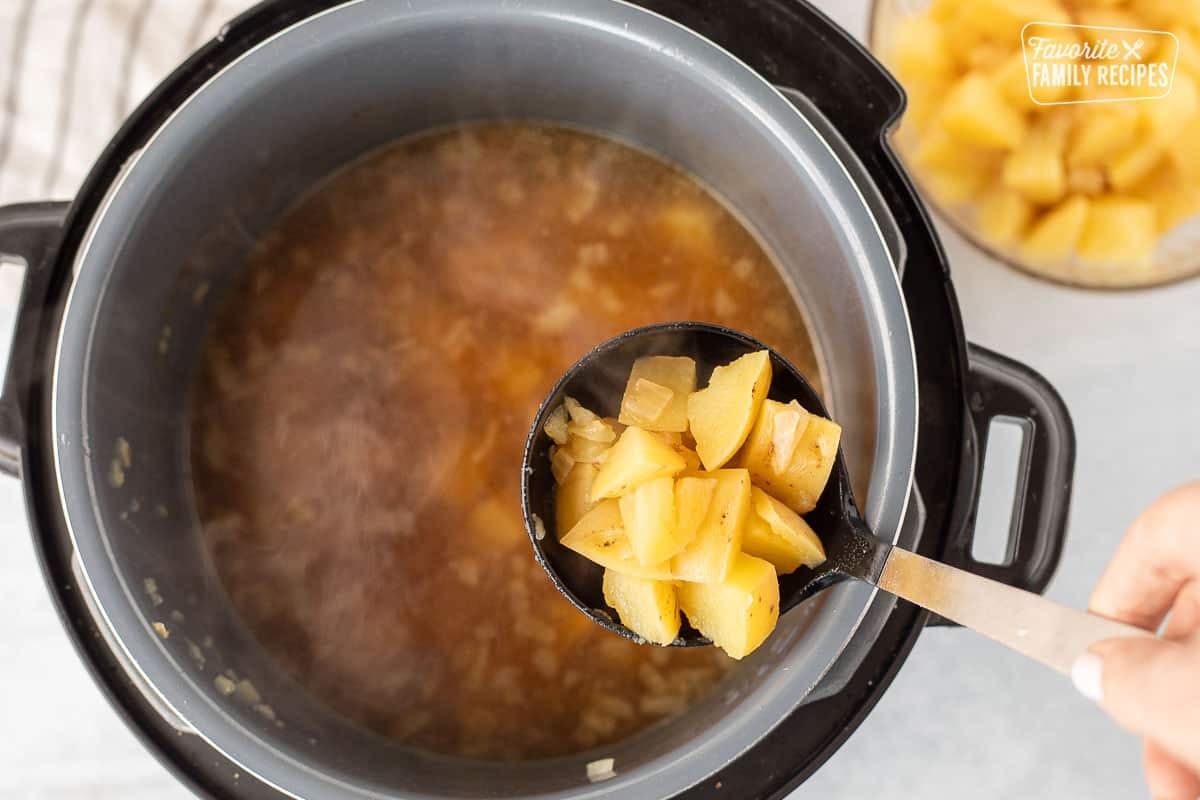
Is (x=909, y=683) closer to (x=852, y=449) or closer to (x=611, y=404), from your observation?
(x=852, y=449)

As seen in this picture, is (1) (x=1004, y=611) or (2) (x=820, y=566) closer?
(1) (x=1004, y=611)

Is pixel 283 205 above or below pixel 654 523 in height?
above

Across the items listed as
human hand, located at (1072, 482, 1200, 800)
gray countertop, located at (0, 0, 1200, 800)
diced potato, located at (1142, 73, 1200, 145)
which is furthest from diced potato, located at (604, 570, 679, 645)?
diced potato, located at (1142, 73, 1200, 145)

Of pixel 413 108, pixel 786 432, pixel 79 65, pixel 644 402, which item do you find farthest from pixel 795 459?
pixel 79 65

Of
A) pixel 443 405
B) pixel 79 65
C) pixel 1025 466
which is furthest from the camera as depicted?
pixel 79 65

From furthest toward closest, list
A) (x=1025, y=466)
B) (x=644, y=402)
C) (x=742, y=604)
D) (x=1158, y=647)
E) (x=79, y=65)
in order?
(x=79, y=65) < (x=1025, y=466) < (x=644, y=402) < (x=742, y=604) < (x=1158, y=647)

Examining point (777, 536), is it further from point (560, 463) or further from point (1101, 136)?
point (1101, 136)
